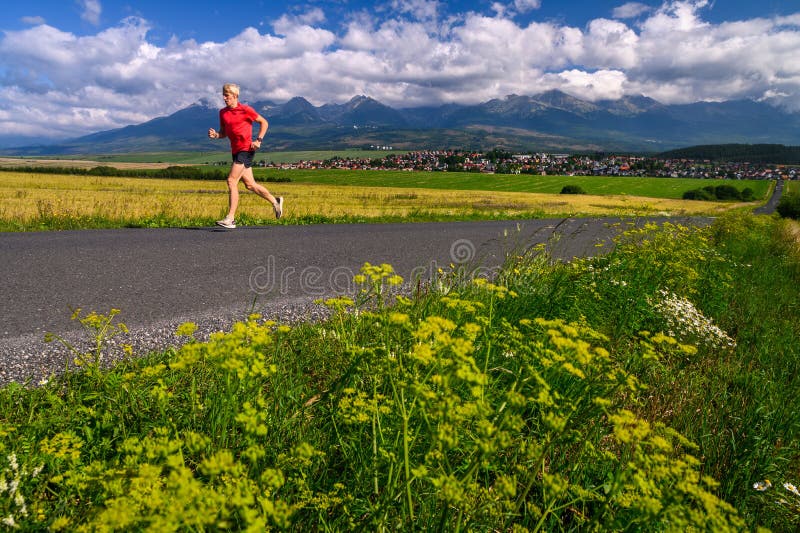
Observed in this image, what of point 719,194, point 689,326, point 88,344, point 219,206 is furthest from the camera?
point 719,194

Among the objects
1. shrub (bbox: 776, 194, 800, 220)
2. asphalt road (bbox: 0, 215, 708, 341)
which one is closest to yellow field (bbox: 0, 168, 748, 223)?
asphalt road (bbox: 0, 215, 708, 341)

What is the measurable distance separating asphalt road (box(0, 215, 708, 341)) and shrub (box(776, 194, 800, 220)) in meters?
45.8

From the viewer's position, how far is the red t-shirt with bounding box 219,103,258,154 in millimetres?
8164

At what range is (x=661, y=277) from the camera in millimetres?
4422

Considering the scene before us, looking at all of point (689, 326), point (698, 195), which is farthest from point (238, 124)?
point (698, 195)

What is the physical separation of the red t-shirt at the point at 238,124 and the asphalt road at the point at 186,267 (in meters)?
1.78

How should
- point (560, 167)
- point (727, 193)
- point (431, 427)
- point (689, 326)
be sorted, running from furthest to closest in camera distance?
point (560, 167) < point (727, 193) < point (689, 326) < point (431, 427)

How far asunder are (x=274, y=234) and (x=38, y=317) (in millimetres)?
4711

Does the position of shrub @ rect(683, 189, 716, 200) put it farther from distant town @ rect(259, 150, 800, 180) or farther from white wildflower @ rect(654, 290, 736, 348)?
white wildflower @ rect(654, 290, 736, 348)

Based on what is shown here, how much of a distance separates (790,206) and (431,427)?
178 ft

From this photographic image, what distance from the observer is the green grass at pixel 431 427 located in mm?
1160

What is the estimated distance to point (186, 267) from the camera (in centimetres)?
504

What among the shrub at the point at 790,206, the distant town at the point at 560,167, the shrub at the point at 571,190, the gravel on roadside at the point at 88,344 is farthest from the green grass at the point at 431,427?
the distant town at the point at 560,167

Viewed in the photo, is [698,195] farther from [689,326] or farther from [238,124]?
[689,326]
